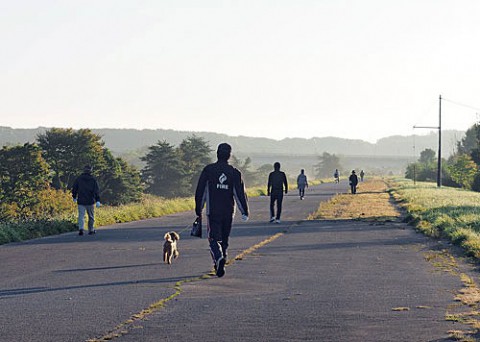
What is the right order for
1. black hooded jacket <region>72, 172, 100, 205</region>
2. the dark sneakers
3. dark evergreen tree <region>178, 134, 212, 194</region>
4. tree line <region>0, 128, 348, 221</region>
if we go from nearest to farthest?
1. the dark sneakers
2. black hooded jacket <region>72, 172, 100, 205</region>
3. tree line <region>0, 128, 348, 221</region>
4. dark evergreen tree <region>178, 134, 212, 194</region>

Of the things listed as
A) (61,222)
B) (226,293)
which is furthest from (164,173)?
(226,293)

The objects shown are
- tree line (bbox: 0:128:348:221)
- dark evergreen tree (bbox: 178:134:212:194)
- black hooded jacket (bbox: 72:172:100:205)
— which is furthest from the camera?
dark evergreen tree (bbox: 178:134:212:194)

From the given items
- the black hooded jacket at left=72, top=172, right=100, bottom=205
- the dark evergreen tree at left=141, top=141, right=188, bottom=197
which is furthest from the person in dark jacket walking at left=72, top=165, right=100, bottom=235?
the dark evergreen tree at left=141, top=141, right=188, bottom=197

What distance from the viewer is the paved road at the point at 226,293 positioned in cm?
812

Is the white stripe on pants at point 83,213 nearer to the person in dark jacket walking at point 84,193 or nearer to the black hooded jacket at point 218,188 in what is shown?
the person in dark jacket walking at point 84,193

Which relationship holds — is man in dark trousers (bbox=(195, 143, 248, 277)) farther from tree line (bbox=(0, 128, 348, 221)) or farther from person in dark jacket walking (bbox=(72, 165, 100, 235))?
tree line (bbox=(0, 128, 348, 221))

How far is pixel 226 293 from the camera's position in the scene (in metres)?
10.8

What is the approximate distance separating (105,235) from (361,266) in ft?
31.8

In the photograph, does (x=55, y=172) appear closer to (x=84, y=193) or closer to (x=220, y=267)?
(x=84, y=193)

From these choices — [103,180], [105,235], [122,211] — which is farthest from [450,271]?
[103,180]

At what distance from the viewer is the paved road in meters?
8.12

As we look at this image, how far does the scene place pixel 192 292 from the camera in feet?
35.8

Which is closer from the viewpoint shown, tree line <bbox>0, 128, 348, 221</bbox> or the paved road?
the paved road

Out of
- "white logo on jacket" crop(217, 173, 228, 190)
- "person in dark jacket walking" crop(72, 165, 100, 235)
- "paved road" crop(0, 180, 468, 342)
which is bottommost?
"paved road" crop(0, 180, 468, 342)
